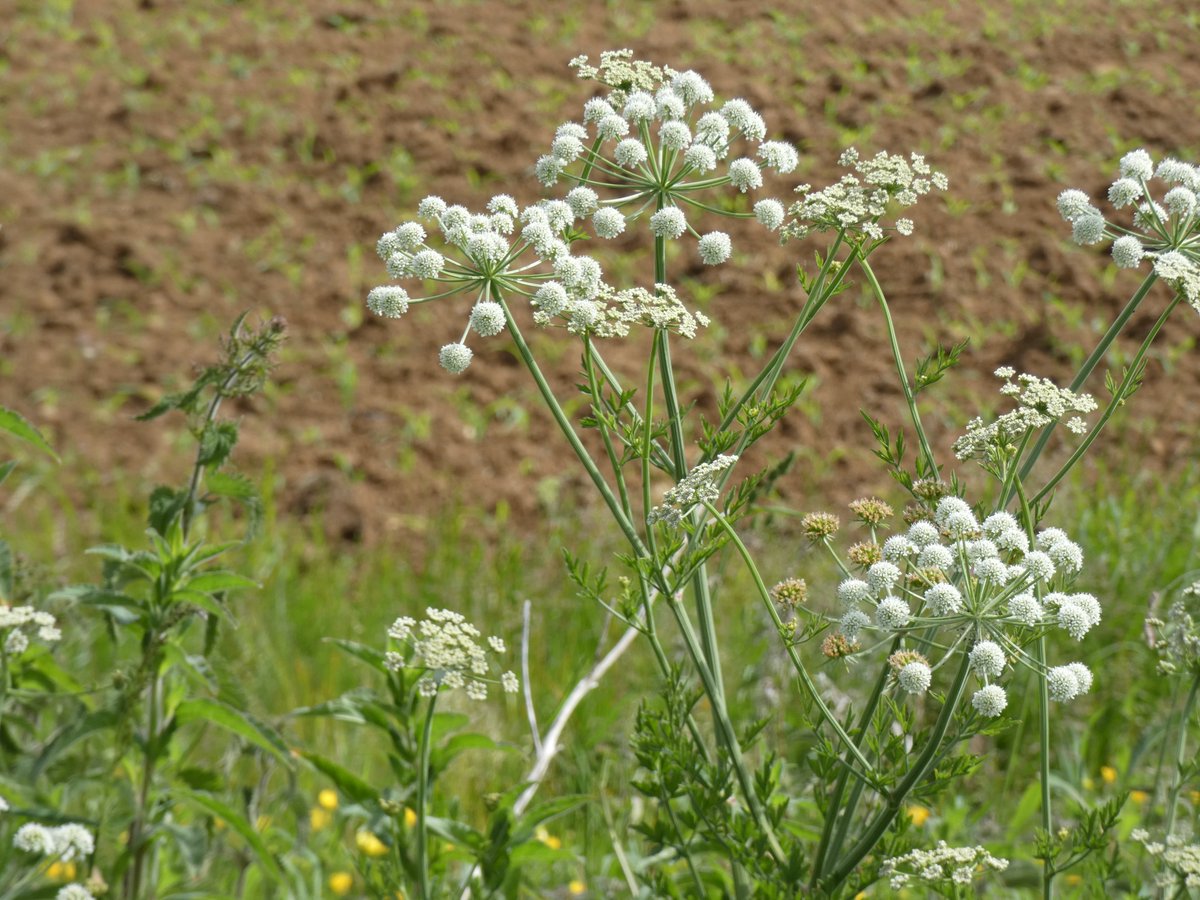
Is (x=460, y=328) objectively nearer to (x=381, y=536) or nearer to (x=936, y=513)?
(x=381, y=536)

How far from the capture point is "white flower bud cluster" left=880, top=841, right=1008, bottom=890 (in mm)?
1574

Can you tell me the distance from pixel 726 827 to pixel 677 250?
5746mm

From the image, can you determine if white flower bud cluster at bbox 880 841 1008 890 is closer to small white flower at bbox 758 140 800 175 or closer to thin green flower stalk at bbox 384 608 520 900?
thin green flower stalk at bbox 384 608 520 900

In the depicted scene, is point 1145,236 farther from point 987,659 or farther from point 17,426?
point 17,426

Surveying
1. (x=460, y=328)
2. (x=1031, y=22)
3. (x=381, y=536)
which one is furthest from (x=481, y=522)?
(x=1031, y=22)

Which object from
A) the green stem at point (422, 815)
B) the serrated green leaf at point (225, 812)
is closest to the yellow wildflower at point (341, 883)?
the serrated green leaf at point (225, 812)

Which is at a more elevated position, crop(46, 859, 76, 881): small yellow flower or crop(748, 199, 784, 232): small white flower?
crop(748, 199, 784, 232): small white flower

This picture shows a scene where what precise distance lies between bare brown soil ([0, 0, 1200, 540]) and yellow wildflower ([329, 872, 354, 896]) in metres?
2.35

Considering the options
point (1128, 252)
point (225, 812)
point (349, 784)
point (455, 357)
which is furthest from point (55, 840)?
point (1128, 252)

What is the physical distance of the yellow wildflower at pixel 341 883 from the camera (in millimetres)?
3244

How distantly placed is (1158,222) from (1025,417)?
1.25ft

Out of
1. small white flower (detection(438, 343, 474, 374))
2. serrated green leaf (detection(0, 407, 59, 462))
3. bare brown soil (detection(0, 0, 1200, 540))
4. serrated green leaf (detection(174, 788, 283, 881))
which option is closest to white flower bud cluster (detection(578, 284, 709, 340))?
small white flower (detection(438, 343, 474, 374))

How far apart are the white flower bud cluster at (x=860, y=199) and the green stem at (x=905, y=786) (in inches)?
23.7

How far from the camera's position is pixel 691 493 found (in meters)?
1.57
